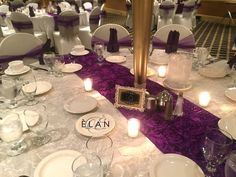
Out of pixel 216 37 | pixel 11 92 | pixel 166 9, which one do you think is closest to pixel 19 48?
pixel 11 92

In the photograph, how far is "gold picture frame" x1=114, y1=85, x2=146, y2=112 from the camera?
1.26 m

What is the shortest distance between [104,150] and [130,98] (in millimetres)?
436

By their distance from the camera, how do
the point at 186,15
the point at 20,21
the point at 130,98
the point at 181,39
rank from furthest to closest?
the point at 186,15 → the point at 20,21 → the point at 181,39 → the point at 130,98

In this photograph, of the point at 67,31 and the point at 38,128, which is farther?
the point at 67,31

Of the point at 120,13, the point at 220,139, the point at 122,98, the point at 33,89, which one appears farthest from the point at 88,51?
the point at 120,13

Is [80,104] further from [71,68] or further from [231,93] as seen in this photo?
[231,93]

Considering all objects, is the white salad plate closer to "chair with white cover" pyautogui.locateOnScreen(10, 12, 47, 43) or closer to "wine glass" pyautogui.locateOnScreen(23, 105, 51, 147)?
"wine glass" pyautogui.locateOnScreen(23, 105, 51, 147)

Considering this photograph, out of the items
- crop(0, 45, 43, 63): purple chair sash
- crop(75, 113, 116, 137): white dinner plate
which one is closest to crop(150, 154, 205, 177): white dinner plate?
crop(75, 113, 116, 137): white dinner plate

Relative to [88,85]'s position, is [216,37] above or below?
below

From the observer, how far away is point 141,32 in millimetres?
1177

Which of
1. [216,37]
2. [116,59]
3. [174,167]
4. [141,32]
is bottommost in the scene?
[216,37]

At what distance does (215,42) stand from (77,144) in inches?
207

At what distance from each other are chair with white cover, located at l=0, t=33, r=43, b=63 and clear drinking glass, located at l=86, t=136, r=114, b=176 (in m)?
1.51

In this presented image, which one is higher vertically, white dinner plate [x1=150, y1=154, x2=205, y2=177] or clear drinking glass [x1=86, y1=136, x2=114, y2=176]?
clear drinking glass [x1=86, y1=136, x2=114, y2=176]
